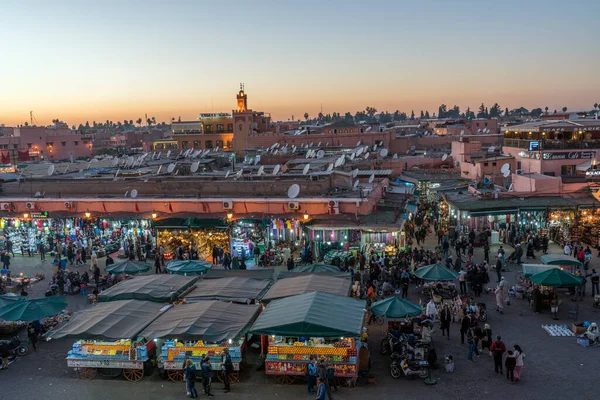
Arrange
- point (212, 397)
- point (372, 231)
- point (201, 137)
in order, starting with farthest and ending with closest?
point (201, 137)
point (372, 231)
point (212, 397)

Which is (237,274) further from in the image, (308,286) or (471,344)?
(471,344)

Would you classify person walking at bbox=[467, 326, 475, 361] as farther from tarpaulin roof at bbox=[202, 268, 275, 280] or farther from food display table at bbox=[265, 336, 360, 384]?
tarpaulin roof at bbox=[202, 268, 275, 280]

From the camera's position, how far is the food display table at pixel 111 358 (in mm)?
12469

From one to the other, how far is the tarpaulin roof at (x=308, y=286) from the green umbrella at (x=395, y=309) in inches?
45.0

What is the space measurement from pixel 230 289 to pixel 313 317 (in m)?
4.04

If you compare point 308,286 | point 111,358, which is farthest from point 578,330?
point 111,358

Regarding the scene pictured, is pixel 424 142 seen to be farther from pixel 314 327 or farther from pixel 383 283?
pixel 314 327

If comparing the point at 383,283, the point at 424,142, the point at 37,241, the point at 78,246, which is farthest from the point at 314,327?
the point at 424,142

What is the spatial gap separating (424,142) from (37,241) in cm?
4069

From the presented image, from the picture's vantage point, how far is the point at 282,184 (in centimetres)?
2389

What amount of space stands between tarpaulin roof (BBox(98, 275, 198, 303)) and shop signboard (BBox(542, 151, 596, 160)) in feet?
75.3

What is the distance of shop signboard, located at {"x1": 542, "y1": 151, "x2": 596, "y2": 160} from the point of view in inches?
1216

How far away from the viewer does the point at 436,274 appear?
55.8 feet

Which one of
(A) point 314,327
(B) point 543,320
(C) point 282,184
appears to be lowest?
(B) point 543,320
